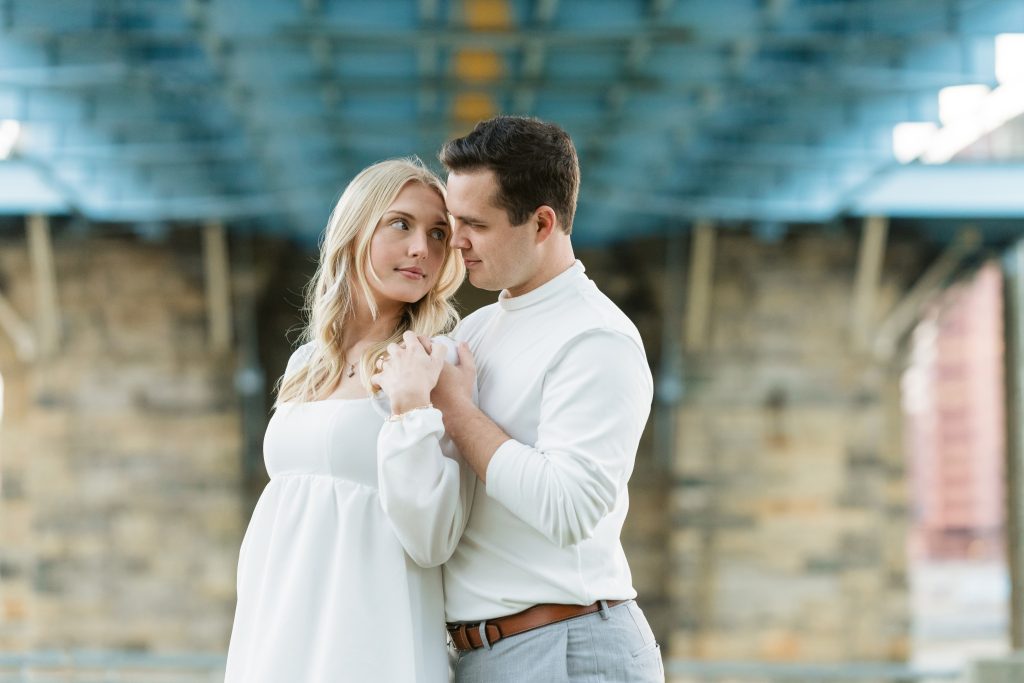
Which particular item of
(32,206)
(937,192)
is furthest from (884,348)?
(32,206)

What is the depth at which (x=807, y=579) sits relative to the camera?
654 inches

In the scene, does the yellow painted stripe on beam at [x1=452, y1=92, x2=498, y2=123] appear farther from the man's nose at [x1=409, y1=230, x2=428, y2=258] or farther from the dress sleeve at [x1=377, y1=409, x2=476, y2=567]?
the dress sleeve at [x1=377, y1=409, x2=476, y2=567]

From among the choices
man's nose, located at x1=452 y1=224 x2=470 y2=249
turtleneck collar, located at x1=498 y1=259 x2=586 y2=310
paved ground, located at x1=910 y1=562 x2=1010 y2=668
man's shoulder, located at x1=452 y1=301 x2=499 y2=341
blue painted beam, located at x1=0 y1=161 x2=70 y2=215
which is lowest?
paved ground, located at x1=910 y1=562 x2=1010 y2=668

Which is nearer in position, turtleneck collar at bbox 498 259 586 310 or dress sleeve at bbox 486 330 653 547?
dress sleeve at bbox 486 330 653 547

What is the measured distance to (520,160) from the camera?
9.89 ft

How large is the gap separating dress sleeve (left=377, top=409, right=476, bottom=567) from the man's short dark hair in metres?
0.47

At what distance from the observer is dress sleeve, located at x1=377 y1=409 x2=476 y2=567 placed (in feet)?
9.53

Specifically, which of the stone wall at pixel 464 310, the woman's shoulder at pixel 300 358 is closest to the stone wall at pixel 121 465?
the stone wall at pixel 464 310

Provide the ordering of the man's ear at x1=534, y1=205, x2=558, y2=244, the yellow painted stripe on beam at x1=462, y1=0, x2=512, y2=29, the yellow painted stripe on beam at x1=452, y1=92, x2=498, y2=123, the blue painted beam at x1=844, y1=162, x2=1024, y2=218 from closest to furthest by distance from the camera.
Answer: the man's ear at x1=534, y1=205, x2=558, y2=244
the yellow painted stripe on beam at x1=462, y1=0, x2=512, y2=29
the yellow painted stripe on beam at x1=452, y1=92, x2=498, y2=123
the blue painted beam at x1=844, y1=162, x2=1024, y2=218

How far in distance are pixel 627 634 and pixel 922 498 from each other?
69.3 metres

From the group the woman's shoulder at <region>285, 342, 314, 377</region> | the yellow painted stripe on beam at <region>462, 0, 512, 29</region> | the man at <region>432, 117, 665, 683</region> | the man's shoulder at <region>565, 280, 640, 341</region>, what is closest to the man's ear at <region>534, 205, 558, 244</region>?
the man at <region>432, 117, 665, 683</region>

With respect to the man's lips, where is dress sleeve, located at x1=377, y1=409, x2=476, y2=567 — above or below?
below

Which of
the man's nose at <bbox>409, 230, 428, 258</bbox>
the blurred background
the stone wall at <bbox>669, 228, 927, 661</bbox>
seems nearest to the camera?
the man's nose at <bbox>409, 230, 428, 258</bbox>

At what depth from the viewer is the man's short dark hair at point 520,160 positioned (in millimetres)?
2996
